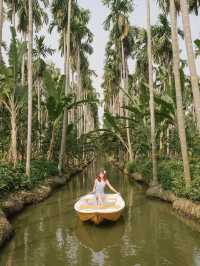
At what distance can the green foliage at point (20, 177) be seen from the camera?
17.4 metres

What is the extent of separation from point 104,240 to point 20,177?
8.35 metres

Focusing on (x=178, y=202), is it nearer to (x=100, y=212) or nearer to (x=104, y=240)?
(x=100, y=212)

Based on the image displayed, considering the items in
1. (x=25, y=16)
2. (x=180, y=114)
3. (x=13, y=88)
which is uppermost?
(x=25, y=16)

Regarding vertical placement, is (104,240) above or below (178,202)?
below

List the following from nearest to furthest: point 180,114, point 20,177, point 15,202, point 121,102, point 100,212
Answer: point 100,212 < point 15,202 < point 180,114 < point 20,177 < point 121,102

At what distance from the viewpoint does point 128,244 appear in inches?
473

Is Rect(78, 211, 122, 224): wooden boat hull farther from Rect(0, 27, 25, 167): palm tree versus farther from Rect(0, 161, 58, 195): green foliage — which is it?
Rect(0, 27, 25, 167): palm tree

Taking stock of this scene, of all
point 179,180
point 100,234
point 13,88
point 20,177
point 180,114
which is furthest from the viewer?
point 13,88

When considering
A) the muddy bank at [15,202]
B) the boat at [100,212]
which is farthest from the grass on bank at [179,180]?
the muddy bank at [15,202]

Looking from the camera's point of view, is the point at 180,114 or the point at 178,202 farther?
the point at 180,114

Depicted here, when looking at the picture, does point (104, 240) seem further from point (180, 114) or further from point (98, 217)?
point (180, 114)

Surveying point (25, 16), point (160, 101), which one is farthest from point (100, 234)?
point (25, 16)

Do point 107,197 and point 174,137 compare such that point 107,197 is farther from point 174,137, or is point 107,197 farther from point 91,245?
point 174,137

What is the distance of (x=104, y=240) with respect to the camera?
1261 cm
